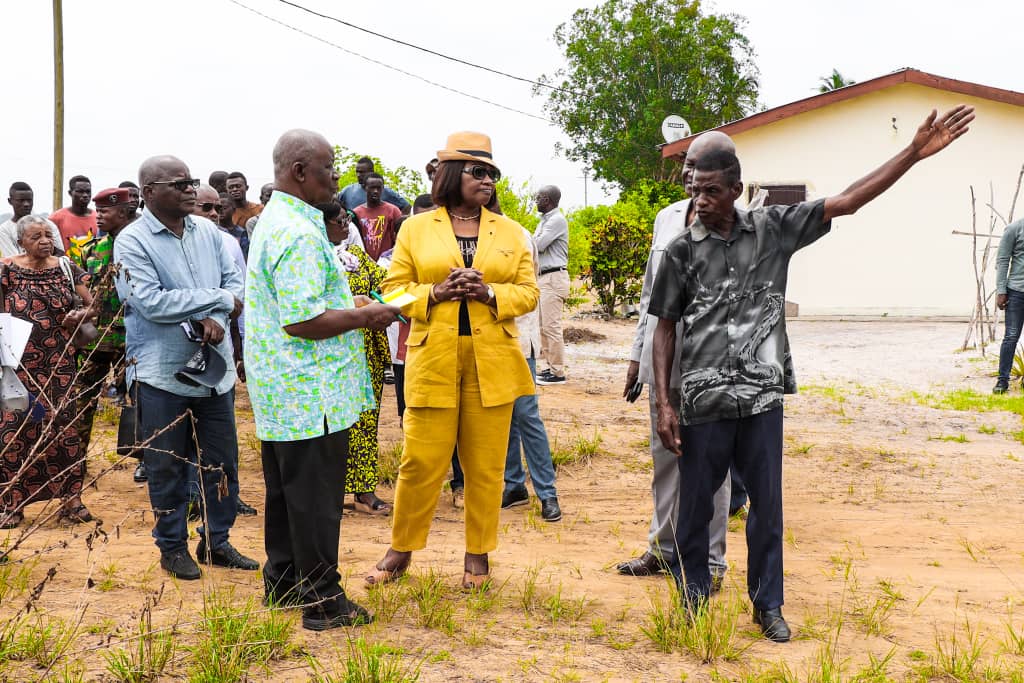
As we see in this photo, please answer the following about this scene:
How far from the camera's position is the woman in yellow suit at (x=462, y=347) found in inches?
179

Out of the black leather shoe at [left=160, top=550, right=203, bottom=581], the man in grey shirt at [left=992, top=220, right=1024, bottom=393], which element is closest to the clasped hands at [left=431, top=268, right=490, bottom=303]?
the black leather shoe at [left=160, top=550, right=203, bottom=581]

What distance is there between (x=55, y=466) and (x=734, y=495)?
4098mm

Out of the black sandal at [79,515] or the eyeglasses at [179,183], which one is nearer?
the eyeglasses at [179,183]

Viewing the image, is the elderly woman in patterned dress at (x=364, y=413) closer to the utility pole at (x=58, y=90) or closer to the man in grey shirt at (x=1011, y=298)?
the man in grey shirt at (x=1011, y=298)

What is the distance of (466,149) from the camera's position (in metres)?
4.61

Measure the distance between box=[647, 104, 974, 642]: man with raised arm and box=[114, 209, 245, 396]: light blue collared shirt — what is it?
2.19 meters

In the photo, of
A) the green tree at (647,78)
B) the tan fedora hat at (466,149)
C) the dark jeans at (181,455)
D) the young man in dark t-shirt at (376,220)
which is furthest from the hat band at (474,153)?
the green tree at (647,78)

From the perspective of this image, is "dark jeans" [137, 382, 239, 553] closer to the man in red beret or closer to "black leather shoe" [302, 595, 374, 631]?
"black leather shoe" [302, 595, 374, 631]

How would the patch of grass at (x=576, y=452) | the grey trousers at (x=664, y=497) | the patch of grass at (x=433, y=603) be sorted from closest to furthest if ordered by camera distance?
the patch of grass at (x=433, y=603) → the grey trousers at (x=664, y=497) → the patch of grass at (x=576, y=452)

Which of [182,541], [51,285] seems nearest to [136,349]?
[182,541]

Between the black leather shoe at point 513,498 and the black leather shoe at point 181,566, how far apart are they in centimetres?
218

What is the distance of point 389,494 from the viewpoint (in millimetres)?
6773

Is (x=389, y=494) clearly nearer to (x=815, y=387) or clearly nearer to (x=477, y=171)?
(x=477, y=171)

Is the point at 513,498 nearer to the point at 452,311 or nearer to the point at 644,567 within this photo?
the point at 644,567
